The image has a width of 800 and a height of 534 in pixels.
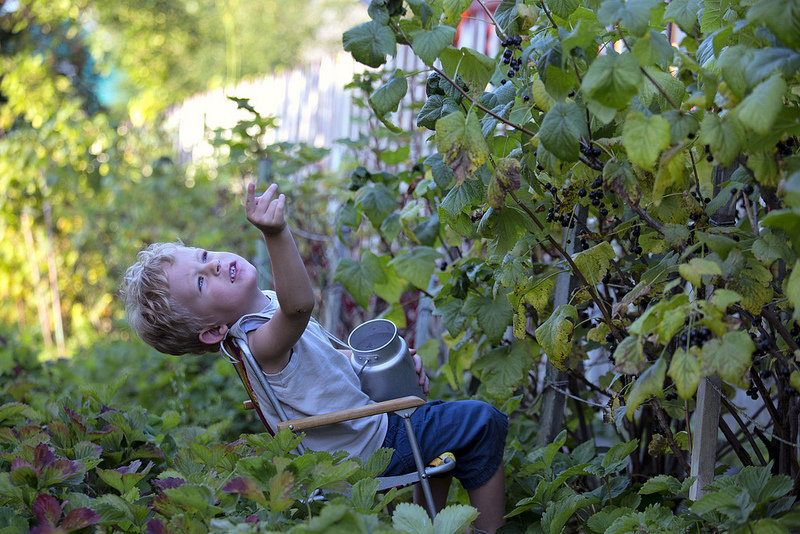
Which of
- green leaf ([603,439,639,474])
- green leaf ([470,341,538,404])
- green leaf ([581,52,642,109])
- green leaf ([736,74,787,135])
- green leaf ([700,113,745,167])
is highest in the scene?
green leaf ([581,52,642,109])

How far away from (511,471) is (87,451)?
1.06 metres

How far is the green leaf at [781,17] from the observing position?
0.92 metres

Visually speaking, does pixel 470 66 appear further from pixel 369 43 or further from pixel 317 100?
pixel 317 100

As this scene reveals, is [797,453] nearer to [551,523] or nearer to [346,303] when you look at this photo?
[551,523]

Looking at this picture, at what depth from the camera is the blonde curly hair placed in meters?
1.80

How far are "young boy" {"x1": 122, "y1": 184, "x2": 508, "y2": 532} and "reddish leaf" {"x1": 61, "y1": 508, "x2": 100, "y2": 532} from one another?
575 mm

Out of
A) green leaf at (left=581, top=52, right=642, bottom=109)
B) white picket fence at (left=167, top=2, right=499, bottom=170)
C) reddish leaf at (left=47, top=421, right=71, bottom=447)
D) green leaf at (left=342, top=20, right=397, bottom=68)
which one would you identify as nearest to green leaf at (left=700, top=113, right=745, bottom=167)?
green leaf at (left=581, top=52, right=642, bottom=109)

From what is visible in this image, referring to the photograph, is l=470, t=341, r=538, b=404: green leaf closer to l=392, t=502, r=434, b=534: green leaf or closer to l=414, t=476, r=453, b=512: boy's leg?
l=414, t=476, r=453, b=512: boy's leg

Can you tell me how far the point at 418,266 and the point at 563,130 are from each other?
106 centimetres

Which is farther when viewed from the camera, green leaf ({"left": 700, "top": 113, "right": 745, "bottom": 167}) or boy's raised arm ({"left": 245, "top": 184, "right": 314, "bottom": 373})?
boy's raised arm ({"left": 245, "top": 184, "right": 314, "bottom": 373})

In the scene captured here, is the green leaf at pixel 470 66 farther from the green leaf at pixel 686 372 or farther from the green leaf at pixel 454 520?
the green leaf at pixel 454 520

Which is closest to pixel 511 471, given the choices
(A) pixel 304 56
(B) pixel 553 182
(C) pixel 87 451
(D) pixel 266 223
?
(B) pixel 553 182

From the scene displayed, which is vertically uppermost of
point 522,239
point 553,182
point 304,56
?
point 304,56

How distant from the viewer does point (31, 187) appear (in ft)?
19.5
